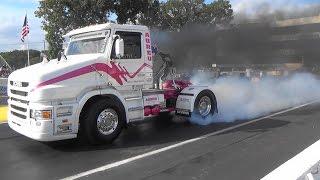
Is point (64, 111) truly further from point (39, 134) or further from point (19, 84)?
point (19, 84)

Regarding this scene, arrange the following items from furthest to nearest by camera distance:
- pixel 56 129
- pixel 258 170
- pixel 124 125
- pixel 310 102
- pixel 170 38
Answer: pixel 310 102, pixel 170 38, pixel 124 125, pixel 56 129, pixel 258 170

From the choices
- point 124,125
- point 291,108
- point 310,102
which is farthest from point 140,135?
point 310,102

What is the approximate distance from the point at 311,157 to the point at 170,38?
9064 millimetres

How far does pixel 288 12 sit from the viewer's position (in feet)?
60.7

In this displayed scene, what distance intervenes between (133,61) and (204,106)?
3226mm

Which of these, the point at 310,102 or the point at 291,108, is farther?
the point at 310,102

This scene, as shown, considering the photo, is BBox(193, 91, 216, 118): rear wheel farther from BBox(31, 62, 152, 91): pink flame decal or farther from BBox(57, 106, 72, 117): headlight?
BBox(57, 106, 72, 117): headlight

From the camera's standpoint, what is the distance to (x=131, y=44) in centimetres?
1050

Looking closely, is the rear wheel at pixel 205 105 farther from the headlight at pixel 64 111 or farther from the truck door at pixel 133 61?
the headlight at pixel 64 111

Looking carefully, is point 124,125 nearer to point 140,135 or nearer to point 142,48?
point 140,135

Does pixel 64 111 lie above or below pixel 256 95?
above

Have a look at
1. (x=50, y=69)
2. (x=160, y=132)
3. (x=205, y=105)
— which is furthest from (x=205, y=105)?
(x=50, y=69)

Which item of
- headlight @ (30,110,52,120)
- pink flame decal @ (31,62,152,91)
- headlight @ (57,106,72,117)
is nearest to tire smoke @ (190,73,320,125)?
pink flame decal @ (31,62,152,91)

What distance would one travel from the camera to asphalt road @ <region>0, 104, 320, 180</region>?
7320mm
